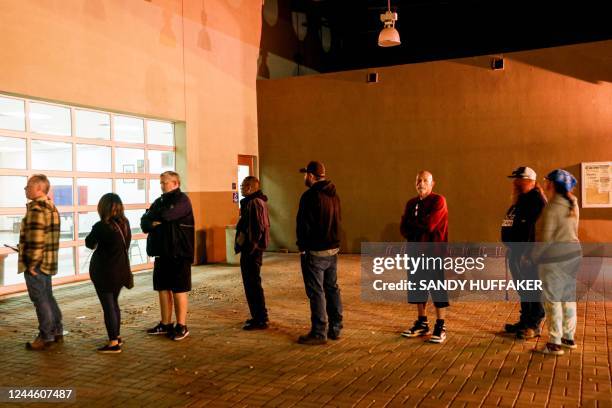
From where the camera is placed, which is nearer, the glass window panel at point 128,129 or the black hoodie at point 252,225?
the black hoodie at point 252,225

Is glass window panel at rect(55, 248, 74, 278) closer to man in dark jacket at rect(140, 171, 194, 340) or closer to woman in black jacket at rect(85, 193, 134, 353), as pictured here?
man in dark jacket at rect(140, 171, 194, 340)

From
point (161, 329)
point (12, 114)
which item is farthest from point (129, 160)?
point (161, 329)

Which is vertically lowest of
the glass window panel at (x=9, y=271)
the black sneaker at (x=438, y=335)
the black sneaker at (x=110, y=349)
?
the black sneaker at (x=110, y=349)

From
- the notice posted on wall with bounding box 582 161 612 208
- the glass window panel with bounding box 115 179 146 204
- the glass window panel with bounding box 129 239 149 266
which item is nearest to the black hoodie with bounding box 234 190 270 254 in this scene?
the glass window panel with bounding box 115 179 146 204

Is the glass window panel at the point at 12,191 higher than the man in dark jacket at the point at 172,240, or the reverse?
the glass window panel at the point at 12,191

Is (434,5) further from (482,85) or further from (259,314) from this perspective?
(259,314)

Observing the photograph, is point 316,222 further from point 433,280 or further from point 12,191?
point 12,191

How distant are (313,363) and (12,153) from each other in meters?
6.42

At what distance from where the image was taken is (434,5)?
63.9 feet

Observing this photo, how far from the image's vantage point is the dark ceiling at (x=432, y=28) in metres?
18.2

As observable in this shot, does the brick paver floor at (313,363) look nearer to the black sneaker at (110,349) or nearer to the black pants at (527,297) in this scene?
the black sneaker at (110,349)

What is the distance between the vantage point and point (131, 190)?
11688mm

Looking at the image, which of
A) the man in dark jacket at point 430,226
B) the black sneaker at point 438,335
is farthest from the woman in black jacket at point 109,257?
the black sneaker at point 438,335

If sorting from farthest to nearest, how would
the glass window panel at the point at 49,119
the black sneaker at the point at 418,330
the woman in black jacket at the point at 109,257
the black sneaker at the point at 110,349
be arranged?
1. the glass window panel at the point at 49,119
2. the black sneaker at the point at 418,330
3. the black sneaker at the point at 110,349
4. the woman in black jacket at the point at 109,257
